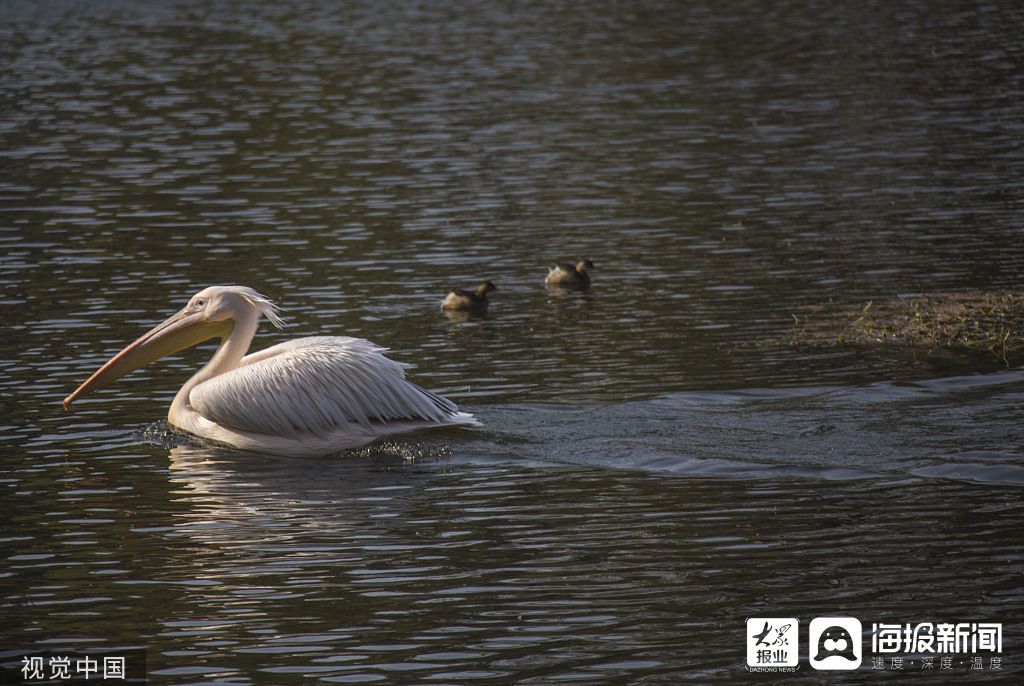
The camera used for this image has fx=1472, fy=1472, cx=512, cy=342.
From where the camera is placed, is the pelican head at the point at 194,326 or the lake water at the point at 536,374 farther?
the pelican head at the point at 194,326

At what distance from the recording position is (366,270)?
14031 mm

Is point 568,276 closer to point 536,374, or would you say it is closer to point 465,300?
point 465,300

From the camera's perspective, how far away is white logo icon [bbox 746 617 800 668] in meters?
5.71

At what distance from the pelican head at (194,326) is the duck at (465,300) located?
2567 millimetres

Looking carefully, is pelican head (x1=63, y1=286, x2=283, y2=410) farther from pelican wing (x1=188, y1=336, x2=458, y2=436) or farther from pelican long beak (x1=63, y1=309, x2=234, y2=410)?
pelican wing (x1=188, y1=336, x2=458, y2=436)

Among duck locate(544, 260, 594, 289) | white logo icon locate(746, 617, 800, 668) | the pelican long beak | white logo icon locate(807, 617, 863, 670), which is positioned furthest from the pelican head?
white logo icon locate(807, 617, 863, 670)

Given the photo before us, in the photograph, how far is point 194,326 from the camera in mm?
9969

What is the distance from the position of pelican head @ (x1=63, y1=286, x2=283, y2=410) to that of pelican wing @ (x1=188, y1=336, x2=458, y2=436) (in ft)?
2.38

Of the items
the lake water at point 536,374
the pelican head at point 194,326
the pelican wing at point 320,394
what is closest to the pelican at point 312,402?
the pelican wing at point 320,394

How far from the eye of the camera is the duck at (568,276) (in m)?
13.0

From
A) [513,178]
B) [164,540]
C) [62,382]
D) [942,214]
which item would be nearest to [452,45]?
[513,178]

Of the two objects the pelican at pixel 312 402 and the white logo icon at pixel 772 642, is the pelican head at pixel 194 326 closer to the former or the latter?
the pelican at pixel 312 402

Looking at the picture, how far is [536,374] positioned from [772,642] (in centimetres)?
471

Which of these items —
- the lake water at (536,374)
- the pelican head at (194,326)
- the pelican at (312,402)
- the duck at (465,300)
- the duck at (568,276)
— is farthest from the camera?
the duck at (568,276)
